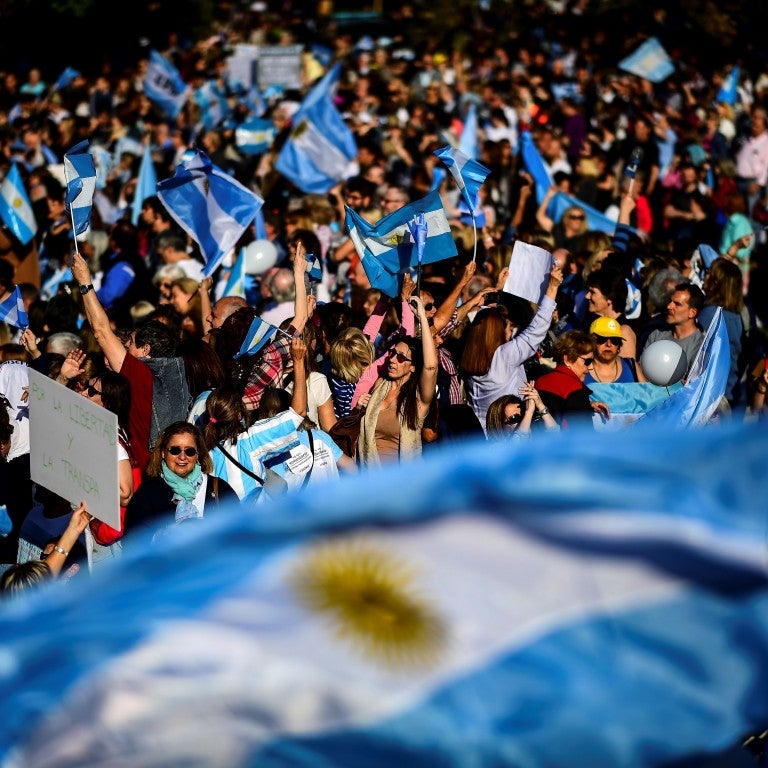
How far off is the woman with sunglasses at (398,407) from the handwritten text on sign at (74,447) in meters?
1.79

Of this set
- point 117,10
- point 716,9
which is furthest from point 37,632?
point 117,10

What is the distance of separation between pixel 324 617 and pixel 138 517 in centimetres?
325

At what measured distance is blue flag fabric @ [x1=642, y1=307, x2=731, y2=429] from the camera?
5.95 m

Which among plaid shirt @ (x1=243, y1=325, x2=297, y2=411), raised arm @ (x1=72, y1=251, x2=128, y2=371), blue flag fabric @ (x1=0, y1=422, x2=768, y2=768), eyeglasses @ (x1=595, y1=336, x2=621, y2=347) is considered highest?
blue flag fabric @ (x1=0, y1=422, x2=768, y2=768)

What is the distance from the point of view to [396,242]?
7516 millimetres

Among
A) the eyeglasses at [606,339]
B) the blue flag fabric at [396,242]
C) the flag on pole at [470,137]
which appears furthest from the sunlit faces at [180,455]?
the flag on pole at [470,137]

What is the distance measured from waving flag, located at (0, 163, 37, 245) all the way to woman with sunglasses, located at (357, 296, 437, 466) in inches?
198

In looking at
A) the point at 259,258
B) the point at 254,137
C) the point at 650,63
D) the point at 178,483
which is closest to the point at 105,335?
the point at 178,483

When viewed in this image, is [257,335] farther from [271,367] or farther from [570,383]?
[570,383]

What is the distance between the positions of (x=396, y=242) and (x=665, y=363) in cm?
161

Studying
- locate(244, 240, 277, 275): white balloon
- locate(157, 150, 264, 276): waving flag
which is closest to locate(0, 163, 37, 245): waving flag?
locate(244, 240, 277, 275): white balloon

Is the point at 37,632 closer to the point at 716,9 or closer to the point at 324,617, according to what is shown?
the point at 324,617

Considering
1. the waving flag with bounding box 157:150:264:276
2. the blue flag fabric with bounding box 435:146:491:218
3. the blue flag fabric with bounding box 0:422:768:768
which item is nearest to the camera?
the blue flag fabric with bounding box 0:422:768:768

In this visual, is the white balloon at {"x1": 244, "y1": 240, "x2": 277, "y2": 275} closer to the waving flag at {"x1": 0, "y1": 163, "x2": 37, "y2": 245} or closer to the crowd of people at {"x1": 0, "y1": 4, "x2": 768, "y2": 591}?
the crowd of people at {"x1": 0, "y1": 4, "x2": 768, "y2": 591}
